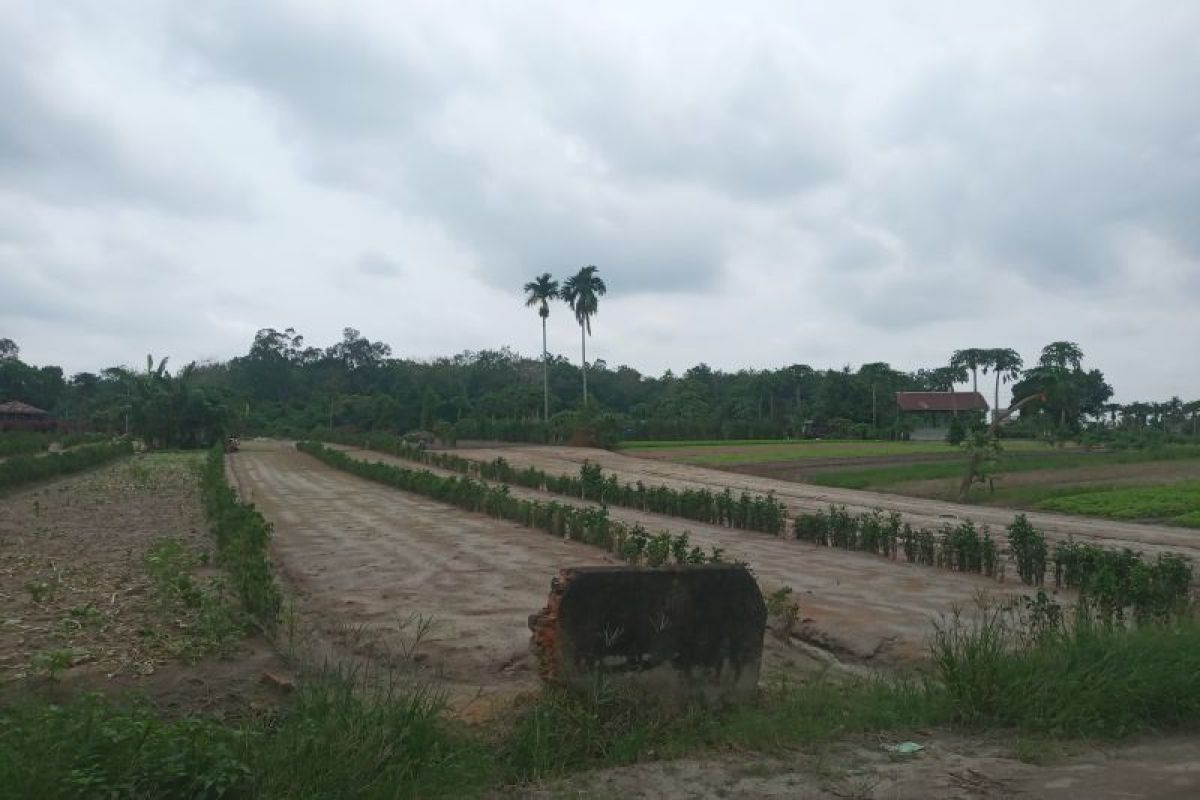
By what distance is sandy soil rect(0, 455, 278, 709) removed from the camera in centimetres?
620

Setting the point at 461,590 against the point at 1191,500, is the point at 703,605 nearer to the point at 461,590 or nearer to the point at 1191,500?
the point at 461,590

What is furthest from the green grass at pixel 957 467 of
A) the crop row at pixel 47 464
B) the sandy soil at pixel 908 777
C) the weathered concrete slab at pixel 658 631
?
the sandy soil at pixel 908 777

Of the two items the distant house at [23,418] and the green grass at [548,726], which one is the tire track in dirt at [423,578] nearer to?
the green grass at [548,726]

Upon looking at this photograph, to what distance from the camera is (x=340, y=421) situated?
9238cm

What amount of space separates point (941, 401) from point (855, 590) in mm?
95881

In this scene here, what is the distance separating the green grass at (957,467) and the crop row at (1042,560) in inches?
584

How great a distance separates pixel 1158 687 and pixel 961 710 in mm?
1352

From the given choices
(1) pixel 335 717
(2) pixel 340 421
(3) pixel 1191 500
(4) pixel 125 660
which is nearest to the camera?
(1) pixel 335 717

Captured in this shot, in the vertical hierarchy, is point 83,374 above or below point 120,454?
above

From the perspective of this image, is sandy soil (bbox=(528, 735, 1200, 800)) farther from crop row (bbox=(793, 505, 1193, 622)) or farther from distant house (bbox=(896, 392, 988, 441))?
distant house (bbox=(896, 392, 988, 441))

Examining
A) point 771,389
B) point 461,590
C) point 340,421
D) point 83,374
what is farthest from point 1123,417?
point 83,374

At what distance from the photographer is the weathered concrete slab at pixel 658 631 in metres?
5.73

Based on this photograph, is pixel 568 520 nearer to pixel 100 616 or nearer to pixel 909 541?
pixel 909 541

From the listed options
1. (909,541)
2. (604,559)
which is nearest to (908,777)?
(604,559)
